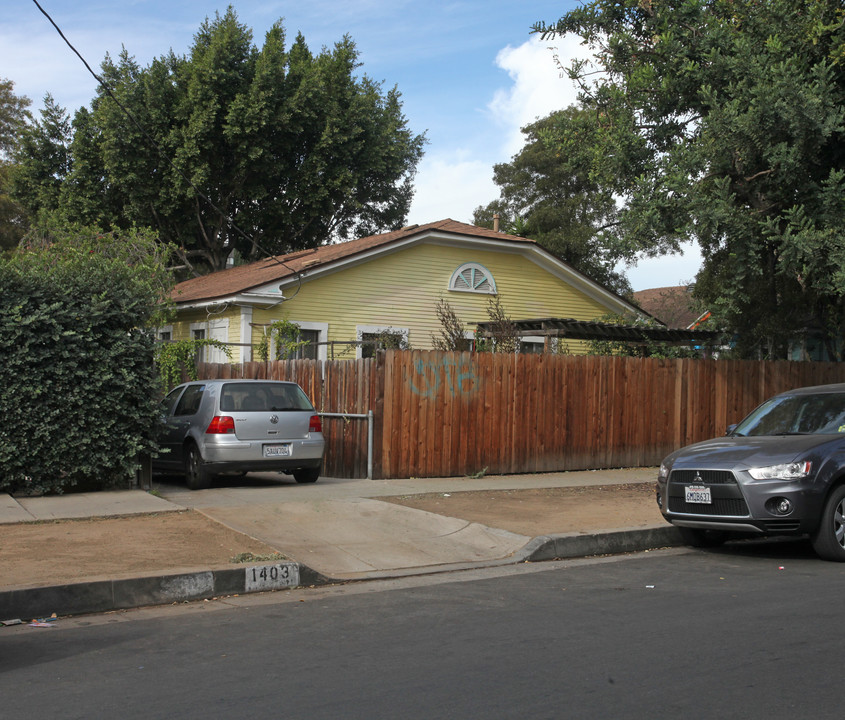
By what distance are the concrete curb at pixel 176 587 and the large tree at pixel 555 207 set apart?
27.9 metres

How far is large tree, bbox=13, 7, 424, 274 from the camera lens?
3134cm

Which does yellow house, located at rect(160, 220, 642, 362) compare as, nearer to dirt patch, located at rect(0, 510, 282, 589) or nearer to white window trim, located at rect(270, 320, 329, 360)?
white window trim, located at rect(270, 320, 329, 360)

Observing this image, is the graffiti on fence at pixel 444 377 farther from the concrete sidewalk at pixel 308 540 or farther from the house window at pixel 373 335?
the house window at pixel 373 335

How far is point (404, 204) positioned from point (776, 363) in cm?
2461

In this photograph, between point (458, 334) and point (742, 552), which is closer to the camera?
point (742, 552)

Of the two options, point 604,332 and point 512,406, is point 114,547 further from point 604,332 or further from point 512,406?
point 604,332

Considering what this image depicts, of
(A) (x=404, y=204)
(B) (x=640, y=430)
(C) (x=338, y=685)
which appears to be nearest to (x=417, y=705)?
(C) (x=338, y=685)

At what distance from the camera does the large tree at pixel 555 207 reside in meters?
37.7

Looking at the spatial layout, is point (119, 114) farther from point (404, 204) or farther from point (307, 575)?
point (307, 575)

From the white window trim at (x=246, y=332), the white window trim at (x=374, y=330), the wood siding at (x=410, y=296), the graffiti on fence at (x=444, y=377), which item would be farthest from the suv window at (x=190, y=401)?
the white window trim at (x=374, y=330)

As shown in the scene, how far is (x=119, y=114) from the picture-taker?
3083 cm

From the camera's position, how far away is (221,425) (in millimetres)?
12461

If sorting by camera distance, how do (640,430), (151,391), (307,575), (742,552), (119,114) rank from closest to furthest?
(307,575)
(742,552)
(151,391)
(640,430)
(119,114)

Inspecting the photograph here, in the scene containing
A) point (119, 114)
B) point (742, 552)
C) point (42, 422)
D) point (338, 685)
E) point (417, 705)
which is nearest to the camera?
point (417, 705)
